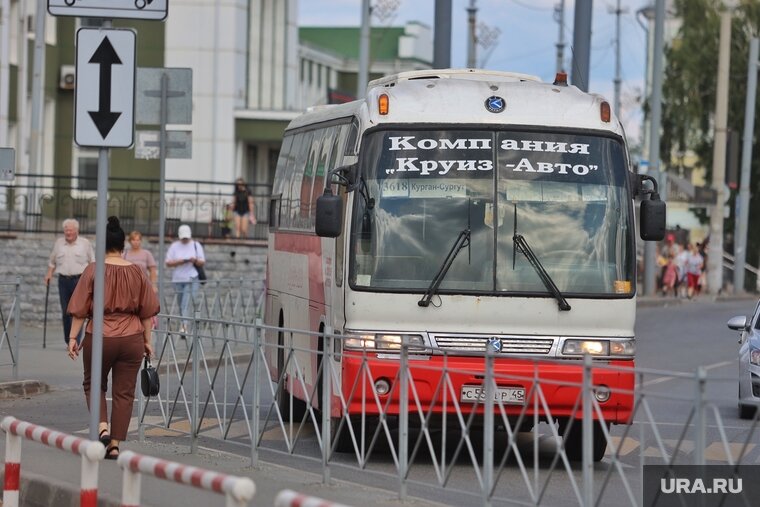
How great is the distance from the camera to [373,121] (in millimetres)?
13336

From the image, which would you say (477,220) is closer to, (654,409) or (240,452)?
(240,452)

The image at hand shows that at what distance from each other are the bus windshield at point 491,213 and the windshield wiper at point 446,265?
0.08 ft

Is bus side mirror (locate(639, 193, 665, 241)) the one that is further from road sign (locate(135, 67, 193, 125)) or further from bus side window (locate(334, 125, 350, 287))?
road sign (locate(135, 67, 193, 125))

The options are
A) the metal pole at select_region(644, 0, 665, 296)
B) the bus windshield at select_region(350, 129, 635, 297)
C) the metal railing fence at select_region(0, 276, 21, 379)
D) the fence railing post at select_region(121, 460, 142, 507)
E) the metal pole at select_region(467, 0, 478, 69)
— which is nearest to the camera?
the fence railing post at select_region(121, 460, 142, 507)

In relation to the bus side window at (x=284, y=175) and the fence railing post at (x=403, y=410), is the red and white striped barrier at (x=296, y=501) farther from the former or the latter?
the bus side window at (x=284, y=175)

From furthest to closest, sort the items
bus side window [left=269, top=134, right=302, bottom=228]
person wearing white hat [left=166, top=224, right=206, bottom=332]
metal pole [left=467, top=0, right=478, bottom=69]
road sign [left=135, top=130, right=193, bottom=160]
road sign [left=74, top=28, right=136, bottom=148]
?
metal pole [left=467, top=0, right=478, bottom=69] < person wearing white hat [left=166, top=224, right=206, bottom=332] < road sign [left=135, top=130, right=193, bottom=160] < bus side window [left=269, top=134, right=302, bottom=228] < road sign [left=74, top=28, right=136, bottom=148]

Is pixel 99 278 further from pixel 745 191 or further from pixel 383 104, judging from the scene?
pixel 745 191

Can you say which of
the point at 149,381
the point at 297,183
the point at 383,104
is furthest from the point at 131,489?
the point at 297,183

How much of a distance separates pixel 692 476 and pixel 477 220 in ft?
17.5

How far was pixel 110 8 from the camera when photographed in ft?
33.4

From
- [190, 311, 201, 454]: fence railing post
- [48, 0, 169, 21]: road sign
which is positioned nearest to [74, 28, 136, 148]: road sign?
[48, 0, 169, 21]: road sign

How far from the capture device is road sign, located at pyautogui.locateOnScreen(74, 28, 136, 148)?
1027 cm

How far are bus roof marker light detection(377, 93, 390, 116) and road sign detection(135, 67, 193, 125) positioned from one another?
614 centimetres

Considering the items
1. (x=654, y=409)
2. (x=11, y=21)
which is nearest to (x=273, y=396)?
(x=654, y=409)
